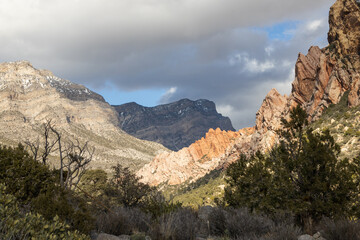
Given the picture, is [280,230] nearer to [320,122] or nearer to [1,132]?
[320,122]

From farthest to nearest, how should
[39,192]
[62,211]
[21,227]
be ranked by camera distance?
1. [39,192]
2. [62,211]
3. [21,227]

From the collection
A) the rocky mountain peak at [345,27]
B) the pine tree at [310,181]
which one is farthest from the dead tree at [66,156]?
the rocky mountain peak at [345,27]

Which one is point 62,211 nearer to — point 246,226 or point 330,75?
point 246,226

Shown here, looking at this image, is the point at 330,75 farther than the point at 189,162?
No

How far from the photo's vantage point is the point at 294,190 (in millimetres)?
14281

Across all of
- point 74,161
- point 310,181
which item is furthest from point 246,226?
point 74,161

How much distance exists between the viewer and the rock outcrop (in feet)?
419

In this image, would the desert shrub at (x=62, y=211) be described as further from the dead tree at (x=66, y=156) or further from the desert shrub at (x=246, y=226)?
the desert shrub at (x=246, y=226)

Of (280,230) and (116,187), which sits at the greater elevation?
(116,187)

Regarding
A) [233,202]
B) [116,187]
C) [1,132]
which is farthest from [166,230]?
[1,132]

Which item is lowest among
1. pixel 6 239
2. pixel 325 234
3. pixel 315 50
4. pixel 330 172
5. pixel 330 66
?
pixel 325 234

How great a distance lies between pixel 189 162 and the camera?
14275cm

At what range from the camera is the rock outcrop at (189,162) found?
12756 cm

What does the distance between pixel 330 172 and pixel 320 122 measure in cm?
4258
